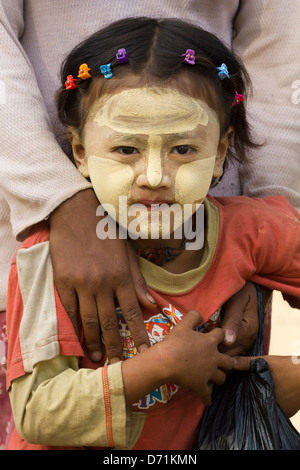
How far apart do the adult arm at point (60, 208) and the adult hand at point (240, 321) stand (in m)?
0.27

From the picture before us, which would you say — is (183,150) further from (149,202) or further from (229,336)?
(229,336)

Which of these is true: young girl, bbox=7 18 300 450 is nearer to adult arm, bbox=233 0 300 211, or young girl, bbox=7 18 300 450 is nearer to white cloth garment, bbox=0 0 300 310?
white cloth garment, bbox=0 0 300 310

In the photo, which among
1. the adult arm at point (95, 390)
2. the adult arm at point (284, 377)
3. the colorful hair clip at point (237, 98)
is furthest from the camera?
the colorful hair clip at point (237, 98)

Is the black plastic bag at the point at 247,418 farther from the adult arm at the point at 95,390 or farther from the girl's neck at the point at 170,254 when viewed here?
the girl's neck at the point at 170,254

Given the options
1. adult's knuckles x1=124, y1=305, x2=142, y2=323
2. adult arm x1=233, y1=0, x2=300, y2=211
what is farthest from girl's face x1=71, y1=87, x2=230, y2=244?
adult arm x1=233, y1=0, x2=300, y2=211

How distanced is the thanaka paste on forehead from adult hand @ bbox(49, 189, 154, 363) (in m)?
0.30

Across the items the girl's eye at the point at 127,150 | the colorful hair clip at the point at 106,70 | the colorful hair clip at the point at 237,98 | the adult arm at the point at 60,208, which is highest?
the colorful hair clip at the point at 106,70

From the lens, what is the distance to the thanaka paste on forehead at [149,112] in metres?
1.72

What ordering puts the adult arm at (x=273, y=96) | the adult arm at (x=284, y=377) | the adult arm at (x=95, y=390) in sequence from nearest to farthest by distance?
1. the adult arm at (x=95, y=390)
2. the adult arm at (x=284, y=377)
3. the adult arm at (x=273, y=96)

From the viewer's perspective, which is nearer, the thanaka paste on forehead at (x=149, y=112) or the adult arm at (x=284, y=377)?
the thanaka paste on forehead at (x=149, y=112)

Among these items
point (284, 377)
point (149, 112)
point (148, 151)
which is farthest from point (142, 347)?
point (149, 112)

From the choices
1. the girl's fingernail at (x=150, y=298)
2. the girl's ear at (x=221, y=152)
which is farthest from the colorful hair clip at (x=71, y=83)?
the girl's fingernail at (x=150, y=298)

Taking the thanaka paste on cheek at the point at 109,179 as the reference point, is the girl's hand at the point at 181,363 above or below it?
below
